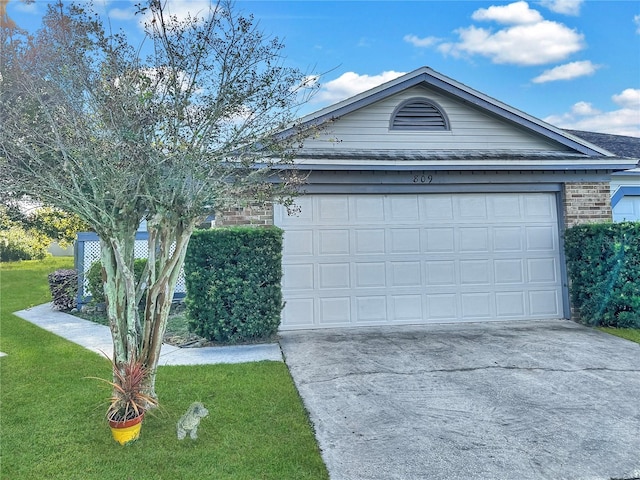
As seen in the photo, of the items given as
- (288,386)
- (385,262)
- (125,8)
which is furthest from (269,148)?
(385,262)

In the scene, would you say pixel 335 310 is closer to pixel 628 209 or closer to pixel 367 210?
pixel 367 210

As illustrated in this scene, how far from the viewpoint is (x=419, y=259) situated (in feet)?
24.6

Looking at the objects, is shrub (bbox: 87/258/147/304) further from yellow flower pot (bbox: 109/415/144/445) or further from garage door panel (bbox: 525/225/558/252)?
garage door panel (bbox: 525/225/558/252)

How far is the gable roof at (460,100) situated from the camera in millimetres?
7547

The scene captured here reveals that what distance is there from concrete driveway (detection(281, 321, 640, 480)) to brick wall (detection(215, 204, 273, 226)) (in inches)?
84.7

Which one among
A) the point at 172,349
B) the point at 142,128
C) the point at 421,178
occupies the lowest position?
the point at 172,349

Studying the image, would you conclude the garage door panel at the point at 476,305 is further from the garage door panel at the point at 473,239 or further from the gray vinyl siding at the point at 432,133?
the gray vinyl siding at the point at 432,133

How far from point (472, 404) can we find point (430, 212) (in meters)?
4.41

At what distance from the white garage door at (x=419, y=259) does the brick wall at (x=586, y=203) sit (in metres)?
0.29

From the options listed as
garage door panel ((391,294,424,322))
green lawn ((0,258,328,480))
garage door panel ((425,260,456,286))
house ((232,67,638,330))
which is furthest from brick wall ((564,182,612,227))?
green lawn ((0,258,328,480))

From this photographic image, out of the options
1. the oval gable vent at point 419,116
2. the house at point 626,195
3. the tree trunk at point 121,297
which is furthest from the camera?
the house at point 626,195

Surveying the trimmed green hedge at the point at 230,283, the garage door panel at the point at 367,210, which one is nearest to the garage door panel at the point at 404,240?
the garage door panel at the point at 367,210

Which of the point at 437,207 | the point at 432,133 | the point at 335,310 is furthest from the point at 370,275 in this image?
the point at 432,133

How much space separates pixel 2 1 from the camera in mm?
5449
